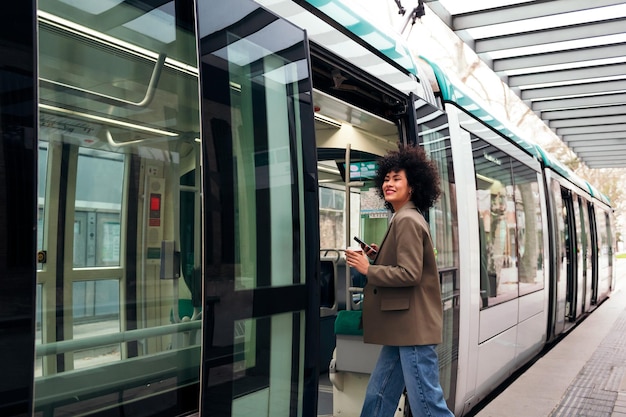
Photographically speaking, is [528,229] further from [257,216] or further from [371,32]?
[257,216]

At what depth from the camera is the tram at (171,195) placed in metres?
1.73

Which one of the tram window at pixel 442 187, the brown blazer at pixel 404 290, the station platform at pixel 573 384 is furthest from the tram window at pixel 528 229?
the brown blazer at pixel 404 290

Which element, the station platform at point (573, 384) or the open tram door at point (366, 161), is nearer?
the open tram door at point (366, 161)

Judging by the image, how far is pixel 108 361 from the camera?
263cm

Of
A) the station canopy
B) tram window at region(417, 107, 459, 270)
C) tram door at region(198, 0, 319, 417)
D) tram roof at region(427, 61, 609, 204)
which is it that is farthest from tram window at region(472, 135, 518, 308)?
the station canopy

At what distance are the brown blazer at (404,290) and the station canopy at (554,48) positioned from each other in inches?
280

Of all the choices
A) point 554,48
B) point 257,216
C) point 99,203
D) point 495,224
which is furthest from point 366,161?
point 554,48

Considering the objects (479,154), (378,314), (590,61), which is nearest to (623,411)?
(479,154)

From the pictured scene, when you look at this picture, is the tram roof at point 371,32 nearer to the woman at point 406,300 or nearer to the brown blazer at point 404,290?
the woman at point 406,300

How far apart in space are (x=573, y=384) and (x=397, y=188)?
4034 millimetres

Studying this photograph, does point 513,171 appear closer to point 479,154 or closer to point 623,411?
Result: point 479,154

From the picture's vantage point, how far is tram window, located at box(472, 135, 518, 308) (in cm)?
539

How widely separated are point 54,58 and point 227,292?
1.19m

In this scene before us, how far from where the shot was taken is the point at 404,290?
3498 millimetres
